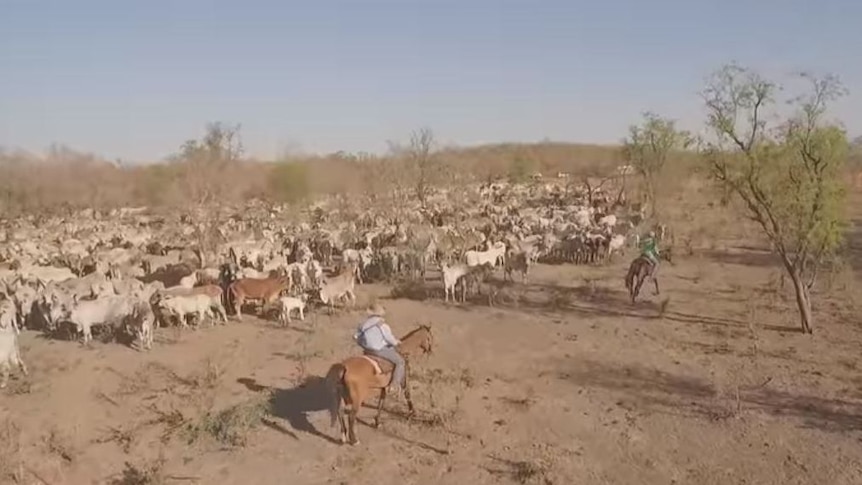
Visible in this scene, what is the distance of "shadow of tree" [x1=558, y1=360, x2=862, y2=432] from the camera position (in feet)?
39.4

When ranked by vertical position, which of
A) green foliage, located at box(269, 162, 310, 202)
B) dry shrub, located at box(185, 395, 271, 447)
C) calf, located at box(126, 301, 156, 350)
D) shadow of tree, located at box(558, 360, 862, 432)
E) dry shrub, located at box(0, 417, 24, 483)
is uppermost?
green foliage, located at box(269, 162, 310, 202)

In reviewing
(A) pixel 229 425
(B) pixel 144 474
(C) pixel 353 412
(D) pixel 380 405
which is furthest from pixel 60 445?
(D) pixel 380 405

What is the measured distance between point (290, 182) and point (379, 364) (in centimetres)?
4249

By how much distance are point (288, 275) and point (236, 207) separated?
2525 cm

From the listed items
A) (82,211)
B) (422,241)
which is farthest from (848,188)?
(82,211)

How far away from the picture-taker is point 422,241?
25375 millimetres

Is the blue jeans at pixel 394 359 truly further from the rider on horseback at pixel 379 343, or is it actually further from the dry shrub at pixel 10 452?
the dry shrub at pixel 10 452

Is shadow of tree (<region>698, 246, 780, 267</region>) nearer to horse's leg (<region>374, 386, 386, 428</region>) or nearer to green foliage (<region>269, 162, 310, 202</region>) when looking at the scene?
horse's leg (<region>374, 386, 386, 428</region>)

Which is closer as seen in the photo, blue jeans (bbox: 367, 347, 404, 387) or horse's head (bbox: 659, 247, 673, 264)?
blue jeans (bbox: 367, 347, 404, 387)

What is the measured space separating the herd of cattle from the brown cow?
0.03 m

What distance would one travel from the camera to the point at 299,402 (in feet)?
42.4

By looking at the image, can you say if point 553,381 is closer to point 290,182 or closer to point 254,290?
point 254,290

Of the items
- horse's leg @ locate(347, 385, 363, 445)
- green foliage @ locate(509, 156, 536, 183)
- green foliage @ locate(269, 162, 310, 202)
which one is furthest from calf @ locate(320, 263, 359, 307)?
green foliage @ locate(509, 156, 536, 183)

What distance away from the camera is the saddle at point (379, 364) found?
452 inches
